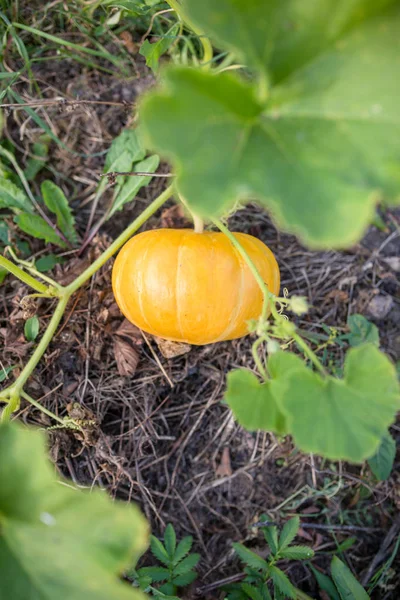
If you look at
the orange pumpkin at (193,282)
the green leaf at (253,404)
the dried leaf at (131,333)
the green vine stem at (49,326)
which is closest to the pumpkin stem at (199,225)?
the orange pumpkin at (193,282)

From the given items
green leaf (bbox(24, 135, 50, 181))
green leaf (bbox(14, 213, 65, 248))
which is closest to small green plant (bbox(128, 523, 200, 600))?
green leaf (bbox(14, 213, 65, 248))

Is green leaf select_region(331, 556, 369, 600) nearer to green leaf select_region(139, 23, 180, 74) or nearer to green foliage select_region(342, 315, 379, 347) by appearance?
green foliage select_region(342, 315, 379, 347)

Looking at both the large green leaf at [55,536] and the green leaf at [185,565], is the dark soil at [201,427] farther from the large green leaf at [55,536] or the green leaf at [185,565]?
the large green leaf at [55,536]

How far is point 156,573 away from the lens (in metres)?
2.00

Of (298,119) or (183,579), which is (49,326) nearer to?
(183,579)

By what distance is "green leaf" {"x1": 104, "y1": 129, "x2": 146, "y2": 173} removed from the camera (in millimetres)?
2580

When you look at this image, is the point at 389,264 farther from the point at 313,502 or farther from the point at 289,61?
the point at 289,61

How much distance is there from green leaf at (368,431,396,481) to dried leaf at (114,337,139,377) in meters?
1.15

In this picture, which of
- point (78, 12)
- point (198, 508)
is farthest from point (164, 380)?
point (78, 12)

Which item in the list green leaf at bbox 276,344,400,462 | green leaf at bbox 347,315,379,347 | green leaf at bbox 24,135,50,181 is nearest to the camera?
green leaf at bbox 276,344,400,462

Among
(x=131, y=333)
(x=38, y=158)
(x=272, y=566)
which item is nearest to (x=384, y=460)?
(x=272, y=566)

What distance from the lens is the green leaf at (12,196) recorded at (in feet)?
8.32

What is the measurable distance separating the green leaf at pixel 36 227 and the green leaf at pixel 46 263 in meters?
0.08

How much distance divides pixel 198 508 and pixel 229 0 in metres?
2.14
